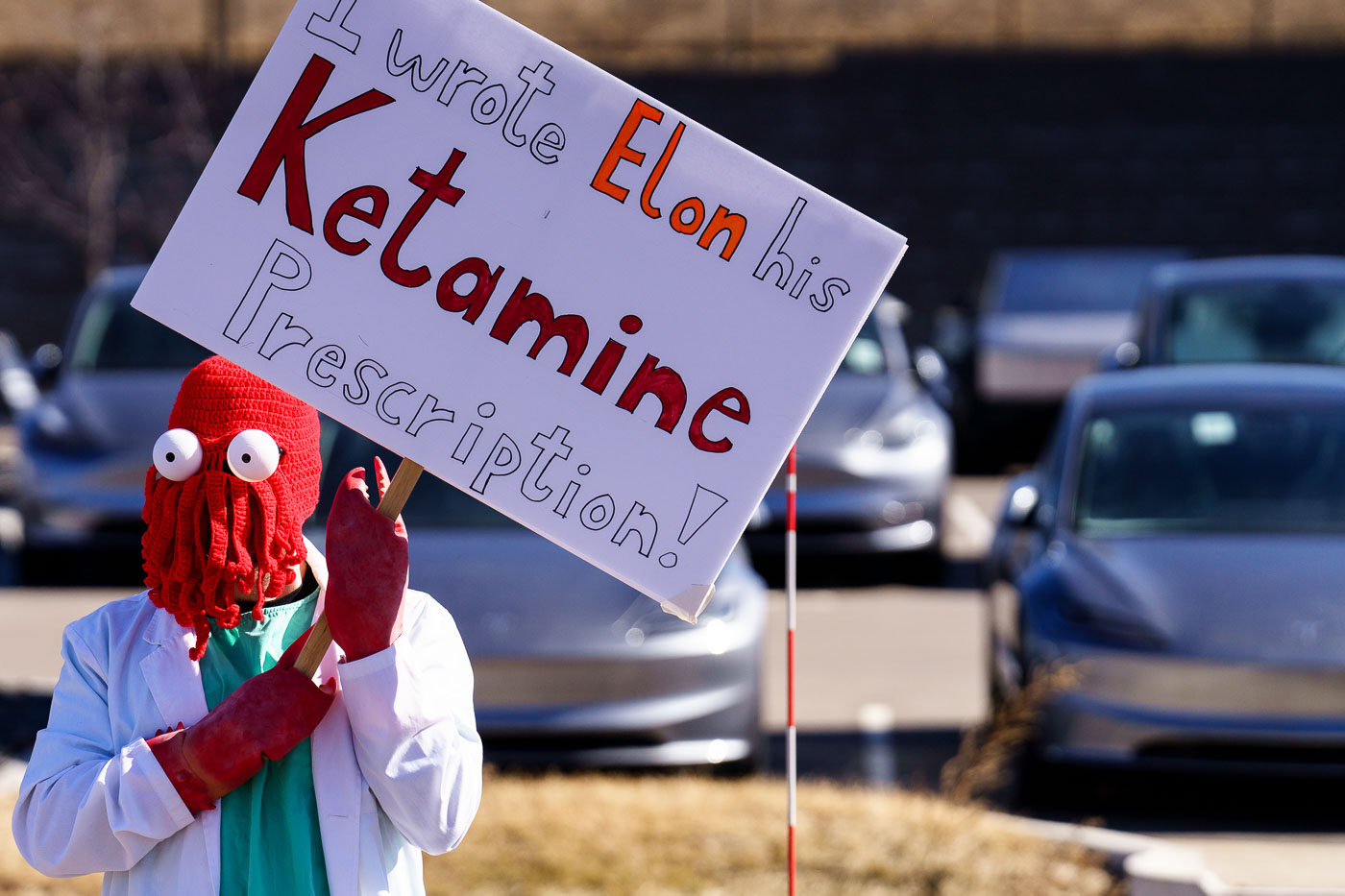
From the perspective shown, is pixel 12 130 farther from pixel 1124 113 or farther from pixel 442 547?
pixel 442 547

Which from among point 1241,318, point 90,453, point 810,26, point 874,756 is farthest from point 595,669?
point 810,26

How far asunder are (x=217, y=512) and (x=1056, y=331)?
12795 mm

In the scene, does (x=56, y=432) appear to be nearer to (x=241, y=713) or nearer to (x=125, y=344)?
(x=125, y=344)

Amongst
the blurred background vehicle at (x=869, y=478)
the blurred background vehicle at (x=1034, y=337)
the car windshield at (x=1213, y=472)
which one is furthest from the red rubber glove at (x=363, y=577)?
the blurred background vehicle at (x=1034, y=337)

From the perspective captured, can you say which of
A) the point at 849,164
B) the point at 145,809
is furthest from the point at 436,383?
the point at 849,164

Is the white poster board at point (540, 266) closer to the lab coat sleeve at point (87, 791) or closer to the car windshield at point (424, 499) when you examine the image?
the lab coat sleeve at point (87, 791)

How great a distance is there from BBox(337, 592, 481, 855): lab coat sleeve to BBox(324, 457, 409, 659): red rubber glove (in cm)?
3

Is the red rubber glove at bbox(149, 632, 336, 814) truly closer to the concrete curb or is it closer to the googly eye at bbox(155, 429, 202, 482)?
the googly eye at bbox(155, 429, 202, 482)

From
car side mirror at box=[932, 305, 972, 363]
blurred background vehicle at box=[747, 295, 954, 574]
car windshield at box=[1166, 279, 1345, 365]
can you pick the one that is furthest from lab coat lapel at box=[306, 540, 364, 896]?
car side mirror at box=[932, 305, 972, 363]

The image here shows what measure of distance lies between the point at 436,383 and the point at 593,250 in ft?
0.91

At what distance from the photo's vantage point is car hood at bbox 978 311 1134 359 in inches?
558

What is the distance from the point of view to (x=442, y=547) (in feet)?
19.7

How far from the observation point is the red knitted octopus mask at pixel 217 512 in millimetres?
2152

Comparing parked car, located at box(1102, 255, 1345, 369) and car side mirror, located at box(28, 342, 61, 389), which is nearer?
parked car, located at box(1102, 255, 1345, 369)
